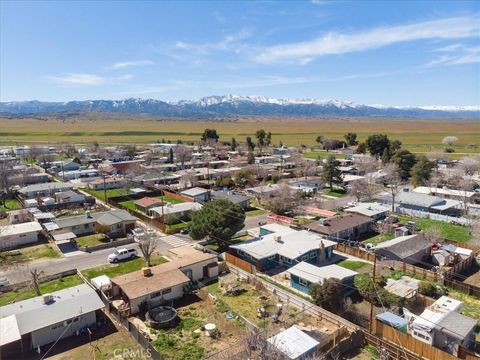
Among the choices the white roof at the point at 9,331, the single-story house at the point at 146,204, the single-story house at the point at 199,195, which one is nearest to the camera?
the white roof at the point at 9,331

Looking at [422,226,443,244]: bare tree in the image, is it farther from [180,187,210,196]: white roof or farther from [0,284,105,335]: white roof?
[180,187,210,196]: white roof

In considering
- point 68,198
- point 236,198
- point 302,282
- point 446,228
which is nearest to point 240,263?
point 302,282

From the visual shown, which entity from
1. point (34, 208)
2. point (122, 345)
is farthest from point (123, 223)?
point (122, 345)

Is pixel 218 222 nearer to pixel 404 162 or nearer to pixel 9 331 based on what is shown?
pixel 9 331

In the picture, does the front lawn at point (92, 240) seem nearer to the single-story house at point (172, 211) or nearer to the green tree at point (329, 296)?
the single-story house at point (172, 211)

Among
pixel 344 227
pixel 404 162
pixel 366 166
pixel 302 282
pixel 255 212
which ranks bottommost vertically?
pixel 255 212

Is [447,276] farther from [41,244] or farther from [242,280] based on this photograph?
[41,244]

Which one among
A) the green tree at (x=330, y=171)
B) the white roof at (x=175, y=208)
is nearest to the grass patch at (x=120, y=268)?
the white roof at (x=175, y=208)
